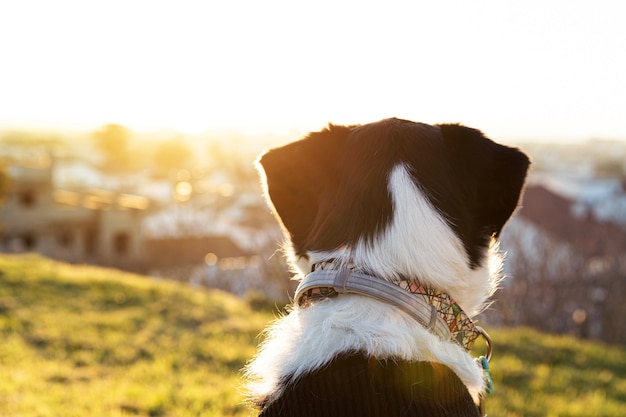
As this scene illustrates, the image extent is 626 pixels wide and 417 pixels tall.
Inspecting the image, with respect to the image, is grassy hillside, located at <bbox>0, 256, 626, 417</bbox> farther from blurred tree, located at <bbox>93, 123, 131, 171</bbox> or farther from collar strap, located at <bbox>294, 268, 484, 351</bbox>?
blurred tree, located at <bbox>93, 123, 131, 171</bbox>

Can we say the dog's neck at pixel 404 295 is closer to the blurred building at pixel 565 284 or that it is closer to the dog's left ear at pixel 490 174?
the dog's left ear at pixel 490 174

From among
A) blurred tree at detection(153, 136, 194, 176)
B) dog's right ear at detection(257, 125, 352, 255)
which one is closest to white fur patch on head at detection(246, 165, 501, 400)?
dog's right ear at detection(257, 125, 352, 255)

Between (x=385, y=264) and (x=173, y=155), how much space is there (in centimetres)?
3871

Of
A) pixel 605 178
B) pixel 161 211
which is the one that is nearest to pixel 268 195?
pixel 161 211

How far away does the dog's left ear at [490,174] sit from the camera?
6.74ft

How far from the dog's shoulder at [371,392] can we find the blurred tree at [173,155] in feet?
121

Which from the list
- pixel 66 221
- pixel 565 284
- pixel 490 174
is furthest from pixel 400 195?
pixel 66 221

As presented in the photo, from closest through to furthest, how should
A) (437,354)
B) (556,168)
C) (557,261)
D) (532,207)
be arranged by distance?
(437,354), (557,261), (532,207), (556,168)

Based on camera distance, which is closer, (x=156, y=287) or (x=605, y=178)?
(x=156, y=287)

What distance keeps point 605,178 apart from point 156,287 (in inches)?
1577

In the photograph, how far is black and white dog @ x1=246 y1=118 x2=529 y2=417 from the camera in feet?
5.65

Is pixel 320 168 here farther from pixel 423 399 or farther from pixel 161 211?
pixel 161 211

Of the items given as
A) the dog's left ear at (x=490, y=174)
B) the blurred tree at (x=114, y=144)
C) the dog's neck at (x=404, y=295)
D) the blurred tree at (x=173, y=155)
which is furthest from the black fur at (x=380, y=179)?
the blurred tree at (x=114, y=144)

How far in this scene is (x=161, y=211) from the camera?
34000mm
